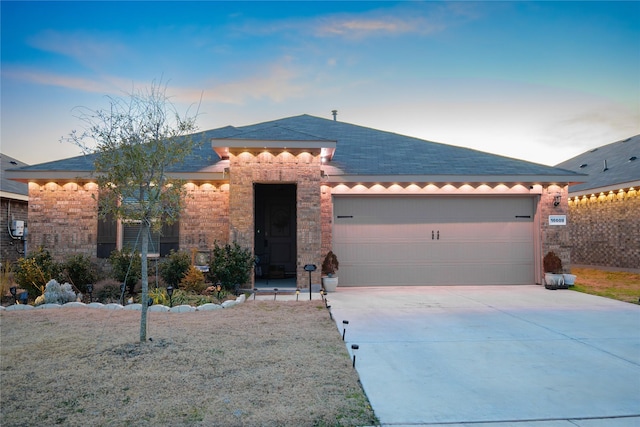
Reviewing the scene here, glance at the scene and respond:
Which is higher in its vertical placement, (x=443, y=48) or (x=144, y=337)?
(x=443, y=48)

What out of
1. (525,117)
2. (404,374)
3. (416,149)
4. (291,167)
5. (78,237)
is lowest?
(404,374)

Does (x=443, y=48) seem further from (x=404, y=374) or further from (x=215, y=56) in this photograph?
(x=404, y=374)

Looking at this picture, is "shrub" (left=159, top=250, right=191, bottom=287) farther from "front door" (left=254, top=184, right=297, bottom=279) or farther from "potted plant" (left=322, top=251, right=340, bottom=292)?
"front door" (left=254, top=184, right=297, bottom=279)

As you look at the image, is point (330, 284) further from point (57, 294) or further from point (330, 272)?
point (57, 294)

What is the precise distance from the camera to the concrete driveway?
342cm

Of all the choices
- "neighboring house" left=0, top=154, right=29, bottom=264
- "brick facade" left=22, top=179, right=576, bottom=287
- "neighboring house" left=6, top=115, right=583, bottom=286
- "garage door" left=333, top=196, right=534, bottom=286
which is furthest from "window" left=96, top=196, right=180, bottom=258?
"neighboring house" left=0, top=154, right=29, bottom=264

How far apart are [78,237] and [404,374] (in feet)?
32.2

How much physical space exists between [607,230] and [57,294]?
17804 millimetres

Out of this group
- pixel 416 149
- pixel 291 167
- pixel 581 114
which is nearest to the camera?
pixel 291 167

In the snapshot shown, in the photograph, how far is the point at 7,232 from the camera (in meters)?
13.7

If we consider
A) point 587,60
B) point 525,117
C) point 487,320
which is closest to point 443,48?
point 587,60

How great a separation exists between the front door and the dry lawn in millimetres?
6466

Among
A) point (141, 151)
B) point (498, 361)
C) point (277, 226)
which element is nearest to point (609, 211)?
point (277, 226)

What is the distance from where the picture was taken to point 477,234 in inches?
459
